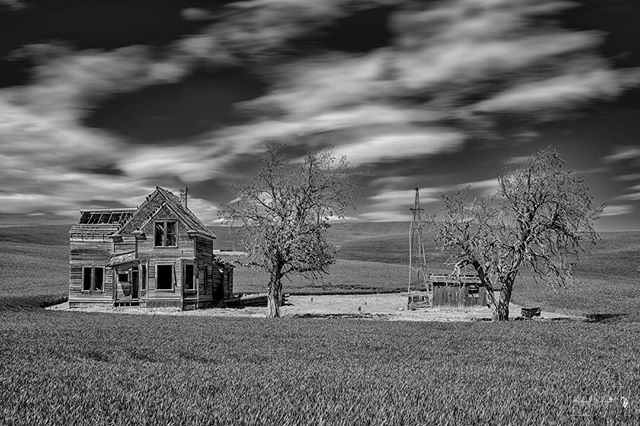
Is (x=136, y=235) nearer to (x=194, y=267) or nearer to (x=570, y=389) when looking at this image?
(x=194, y=267)

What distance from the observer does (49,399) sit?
7871mm

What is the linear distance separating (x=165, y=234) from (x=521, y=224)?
28.9 metres

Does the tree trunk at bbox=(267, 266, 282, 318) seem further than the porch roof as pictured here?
No

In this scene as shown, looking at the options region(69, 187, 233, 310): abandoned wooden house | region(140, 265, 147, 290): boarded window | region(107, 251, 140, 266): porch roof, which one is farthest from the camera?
region(107, 251, 140, 266): porch roof

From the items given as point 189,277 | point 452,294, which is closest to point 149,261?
point 189,277

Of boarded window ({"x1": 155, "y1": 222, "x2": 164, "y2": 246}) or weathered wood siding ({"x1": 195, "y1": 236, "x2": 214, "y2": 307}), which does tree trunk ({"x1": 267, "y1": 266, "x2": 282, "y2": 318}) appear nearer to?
weathered wood siding ({"x1": 195, "y1": 236, "x2": 214, "y2": 307})

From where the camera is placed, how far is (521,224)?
127 ft

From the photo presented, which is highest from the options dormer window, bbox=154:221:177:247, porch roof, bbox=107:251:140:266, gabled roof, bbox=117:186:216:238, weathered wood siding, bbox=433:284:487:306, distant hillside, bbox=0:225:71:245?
distant hillside, bbox=0:225:71:245

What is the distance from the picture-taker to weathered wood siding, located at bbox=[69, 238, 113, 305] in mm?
55000

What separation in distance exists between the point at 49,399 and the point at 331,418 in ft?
12.4

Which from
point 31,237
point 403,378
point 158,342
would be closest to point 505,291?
point 158,342

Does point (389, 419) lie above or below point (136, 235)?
below

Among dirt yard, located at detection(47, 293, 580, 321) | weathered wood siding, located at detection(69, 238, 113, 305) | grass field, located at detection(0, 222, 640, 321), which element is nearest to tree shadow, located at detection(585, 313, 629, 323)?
grass field, located at detection(0, 222, 640, 321)

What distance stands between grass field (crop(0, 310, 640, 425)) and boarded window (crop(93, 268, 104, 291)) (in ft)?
114
